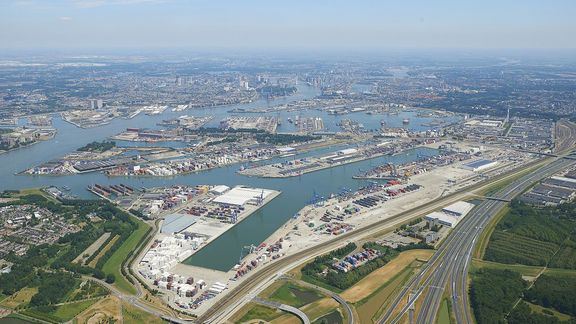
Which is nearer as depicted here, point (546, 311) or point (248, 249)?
point (546, 311)

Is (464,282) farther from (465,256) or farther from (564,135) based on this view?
(564,135)

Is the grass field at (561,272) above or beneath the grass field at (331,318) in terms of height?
above

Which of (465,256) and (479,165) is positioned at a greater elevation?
(479,165)

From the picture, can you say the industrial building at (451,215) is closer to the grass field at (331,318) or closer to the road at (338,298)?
the road at (338,298)

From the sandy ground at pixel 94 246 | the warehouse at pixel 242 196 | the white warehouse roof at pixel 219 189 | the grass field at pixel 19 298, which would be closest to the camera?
the grass field at pixel 19 298

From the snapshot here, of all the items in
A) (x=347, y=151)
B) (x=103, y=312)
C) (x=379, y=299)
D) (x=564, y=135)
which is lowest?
(x=103, y=312)

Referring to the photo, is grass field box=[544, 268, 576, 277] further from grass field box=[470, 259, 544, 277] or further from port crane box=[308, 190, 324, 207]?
port crane box=[308, 190, 324, 207]

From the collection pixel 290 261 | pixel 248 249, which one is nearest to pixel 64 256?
pixel 248 249

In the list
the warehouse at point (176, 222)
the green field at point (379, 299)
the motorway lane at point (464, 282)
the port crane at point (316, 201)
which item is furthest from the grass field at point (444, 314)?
the warehouse at point (176, 222)
